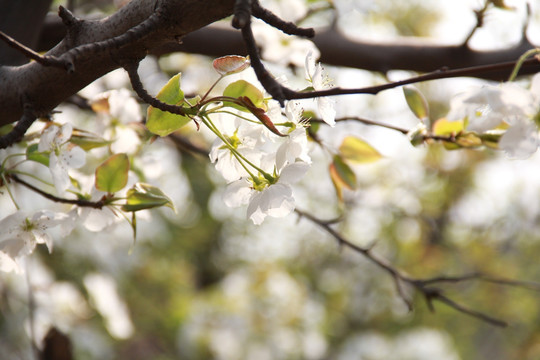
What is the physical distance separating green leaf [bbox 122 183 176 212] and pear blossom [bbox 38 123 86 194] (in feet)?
0.15

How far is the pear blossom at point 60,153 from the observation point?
1.26 feet

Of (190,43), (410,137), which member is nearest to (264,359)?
(190,43)

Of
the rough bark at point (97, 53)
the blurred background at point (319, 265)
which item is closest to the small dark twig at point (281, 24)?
the rough bark at point (97, 53)

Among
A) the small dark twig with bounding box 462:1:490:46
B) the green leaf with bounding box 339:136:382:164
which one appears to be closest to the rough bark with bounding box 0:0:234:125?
the green leaf with bounding box 339:136:382:164

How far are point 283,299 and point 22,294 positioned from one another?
772 millimetres

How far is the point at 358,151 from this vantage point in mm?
532

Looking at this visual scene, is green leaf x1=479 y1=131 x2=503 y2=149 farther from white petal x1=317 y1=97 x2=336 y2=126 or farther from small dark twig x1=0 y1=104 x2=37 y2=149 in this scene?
small dark twig x1=0 y1=104 x2=37 y2=149

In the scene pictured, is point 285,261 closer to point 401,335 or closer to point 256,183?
point 401,335

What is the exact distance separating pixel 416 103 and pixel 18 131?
0.30m

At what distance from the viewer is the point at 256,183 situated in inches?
13.6

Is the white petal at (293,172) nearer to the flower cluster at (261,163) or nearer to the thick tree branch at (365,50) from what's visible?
the flower cluster at (261,163)

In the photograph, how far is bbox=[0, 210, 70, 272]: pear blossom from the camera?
1.32 feet

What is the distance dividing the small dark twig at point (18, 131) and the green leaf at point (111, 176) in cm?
6

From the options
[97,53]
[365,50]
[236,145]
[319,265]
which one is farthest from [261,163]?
[319,265]
